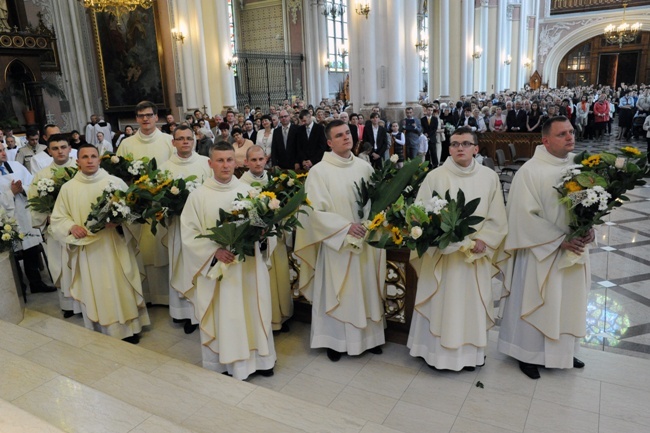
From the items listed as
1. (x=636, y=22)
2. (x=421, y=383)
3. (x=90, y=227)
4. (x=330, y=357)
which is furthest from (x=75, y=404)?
(x=636, y=22)

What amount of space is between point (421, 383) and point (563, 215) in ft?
5.69

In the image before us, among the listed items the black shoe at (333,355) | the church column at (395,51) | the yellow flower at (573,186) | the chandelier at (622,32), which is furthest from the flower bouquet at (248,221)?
the chandelier at (622,32)

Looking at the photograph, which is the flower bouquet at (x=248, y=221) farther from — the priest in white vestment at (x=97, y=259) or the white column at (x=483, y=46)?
the white column at (x=483, y=46)

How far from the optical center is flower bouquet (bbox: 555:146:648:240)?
139 inches

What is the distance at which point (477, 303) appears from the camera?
13.0 feet

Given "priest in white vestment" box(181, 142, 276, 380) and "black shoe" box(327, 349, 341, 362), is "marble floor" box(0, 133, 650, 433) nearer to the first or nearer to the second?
"black shoe" box(327, 349, 341, 362)

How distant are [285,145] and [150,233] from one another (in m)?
3.63

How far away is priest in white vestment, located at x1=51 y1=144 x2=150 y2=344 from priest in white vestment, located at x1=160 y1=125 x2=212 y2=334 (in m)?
0.37

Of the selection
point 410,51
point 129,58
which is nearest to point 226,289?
point 410,51

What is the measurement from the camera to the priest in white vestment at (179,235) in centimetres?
516

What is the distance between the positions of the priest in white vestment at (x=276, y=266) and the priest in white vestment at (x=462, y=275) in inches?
58.5

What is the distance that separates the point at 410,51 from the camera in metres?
14.6

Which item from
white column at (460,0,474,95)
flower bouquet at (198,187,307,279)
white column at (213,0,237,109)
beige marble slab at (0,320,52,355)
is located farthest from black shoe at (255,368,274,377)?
white column at (460,0,474,95)

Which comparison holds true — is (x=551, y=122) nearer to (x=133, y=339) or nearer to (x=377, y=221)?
(x=377, y=221)
